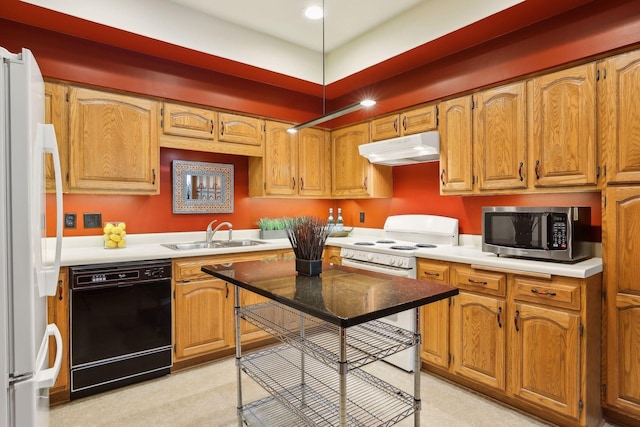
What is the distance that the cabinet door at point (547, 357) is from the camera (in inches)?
81.2

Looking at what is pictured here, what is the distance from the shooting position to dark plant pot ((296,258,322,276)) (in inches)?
75.0

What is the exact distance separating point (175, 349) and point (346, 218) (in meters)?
2.48

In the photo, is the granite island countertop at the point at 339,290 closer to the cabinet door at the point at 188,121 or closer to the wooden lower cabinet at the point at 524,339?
the wooden lower cabinet at the point at 524,339

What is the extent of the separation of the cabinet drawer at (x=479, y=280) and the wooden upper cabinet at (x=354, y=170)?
1442mm

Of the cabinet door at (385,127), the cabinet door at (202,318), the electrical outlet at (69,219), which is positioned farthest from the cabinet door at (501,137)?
the electrical outlet at (69,219)

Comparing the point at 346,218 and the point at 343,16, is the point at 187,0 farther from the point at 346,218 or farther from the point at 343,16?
the point at 346,218

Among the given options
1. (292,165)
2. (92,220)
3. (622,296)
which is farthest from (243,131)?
(622,296)

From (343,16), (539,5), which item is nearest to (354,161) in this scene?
(343,16)

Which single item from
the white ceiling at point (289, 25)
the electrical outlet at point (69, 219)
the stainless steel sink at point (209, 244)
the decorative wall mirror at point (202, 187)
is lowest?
the stainless steel sink at point (209, 244)

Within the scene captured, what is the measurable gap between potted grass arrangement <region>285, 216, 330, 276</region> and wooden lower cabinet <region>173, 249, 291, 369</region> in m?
1.31

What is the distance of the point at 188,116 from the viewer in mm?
3240

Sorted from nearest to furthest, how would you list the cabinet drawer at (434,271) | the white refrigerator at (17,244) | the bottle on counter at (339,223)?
1. the white refrigerator at (17,244)
2. the cabinet drawer at (434,271)
3. the bottle on counter at (339,223)

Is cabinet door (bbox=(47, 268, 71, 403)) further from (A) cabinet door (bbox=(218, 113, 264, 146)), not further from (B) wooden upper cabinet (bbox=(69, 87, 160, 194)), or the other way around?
(A) cabinet door (bbox=(218, 113, 264, 146))

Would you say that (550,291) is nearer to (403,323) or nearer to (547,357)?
(547,357)
